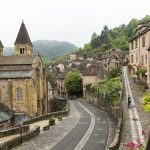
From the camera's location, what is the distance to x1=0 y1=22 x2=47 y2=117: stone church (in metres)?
56.8

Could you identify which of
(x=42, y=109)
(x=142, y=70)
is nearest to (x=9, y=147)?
(x=142, y=70)

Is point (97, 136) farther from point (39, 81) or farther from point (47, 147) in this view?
point (39, 81)

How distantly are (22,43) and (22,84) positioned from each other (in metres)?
24.4

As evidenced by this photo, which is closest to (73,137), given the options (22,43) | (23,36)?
(22,43)

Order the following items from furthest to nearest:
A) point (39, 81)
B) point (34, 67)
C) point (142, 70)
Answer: point (39, 81) < point (34, 67) < point (142, 70)

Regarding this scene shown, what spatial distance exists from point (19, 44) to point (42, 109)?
21300mm

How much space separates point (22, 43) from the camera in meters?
79.3

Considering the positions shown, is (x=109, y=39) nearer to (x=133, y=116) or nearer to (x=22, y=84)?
(x=22, y=84)

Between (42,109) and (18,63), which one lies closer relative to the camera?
(18,63)

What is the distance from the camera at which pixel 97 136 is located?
30.1 m

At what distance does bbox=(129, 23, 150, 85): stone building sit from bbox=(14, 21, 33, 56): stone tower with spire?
28.4m

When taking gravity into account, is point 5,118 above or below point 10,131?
below

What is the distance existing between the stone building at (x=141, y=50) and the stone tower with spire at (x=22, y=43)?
93.1ft

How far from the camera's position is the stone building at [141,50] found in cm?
4778
